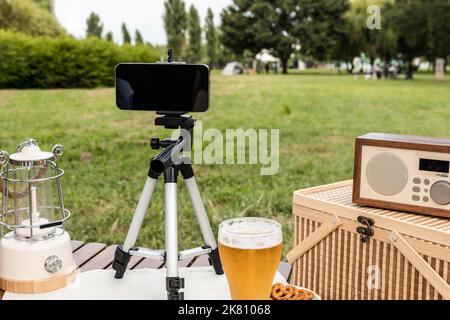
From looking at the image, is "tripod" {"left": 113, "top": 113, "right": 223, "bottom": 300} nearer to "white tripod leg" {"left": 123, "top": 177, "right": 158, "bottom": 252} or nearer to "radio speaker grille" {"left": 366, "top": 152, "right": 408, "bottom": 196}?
"white tripod leg" {"left": 123, "top": 177, "right": 158, "bottom": 252}

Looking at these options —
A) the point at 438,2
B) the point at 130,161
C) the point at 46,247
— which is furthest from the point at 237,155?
the point at 438,2

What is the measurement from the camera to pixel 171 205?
157 cm

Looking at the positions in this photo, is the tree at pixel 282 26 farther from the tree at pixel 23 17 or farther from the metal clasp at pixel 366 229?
the metal clasp at pixel 366 229

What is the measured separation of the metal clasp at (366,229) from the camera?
1.65 metres

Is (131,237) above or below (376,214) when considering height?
below

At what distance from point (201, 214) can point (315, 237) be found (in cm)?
36

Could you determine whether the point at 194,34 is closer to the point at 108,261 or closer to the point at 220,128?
the point at 220,128

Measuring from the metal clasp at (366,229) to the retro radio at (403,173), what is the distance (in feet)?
0.23

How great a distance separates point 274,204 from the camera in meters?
4.23

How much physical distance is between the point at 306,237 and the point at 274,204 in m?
2.37

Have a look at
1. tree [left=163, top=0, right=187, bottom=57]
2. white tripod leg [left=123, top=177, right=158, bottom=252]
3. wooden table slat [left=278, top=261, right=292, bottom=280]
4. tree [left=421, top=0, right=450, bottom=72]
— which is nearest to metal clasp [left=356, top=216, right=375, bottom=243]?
wooden table slat [left=278, top=261, right=292, bottom=280]

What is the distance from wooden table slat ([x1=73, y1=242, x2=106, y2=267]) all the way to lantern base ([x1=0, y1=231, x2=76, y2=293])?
0.94 feet

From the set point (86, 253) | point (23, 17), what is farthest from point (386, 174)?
point (23, 17)
